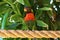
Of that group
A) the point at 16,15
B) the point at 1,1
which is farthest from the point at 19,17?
the point at 1,1

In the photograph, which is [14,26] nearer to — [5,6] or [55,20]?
[5,6]

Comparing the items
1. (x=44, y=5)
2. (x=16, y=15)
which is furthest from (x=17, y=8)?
(x=44, y=5)

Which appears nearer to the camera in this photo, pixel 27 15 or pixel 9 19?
pixel 27 15

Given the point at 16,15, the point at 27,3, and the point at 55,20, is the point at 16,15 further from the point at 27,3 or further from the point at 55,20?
the point at 55,20

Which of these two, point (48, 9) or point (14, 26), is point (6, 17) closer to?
point (14, 26)

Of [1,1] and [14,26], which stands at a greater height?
[1,1]

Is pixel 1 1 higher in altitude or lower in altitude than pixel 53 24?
higher

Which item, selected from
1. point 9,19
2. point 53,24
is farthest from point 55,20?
point 9,19
